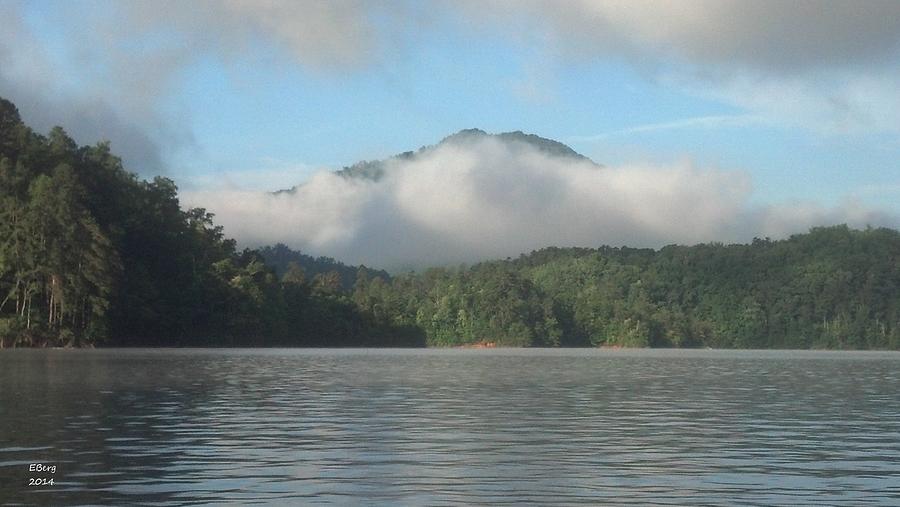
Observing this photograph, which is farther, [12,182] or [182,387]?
[12,182]

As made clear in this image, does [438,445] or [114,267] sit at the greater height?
[114,267]

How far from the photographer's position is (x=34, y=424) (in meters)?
29.7

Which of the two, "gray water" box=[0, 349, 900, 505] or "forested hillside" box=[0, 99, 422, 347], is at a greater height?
"forested hillside" box=[0, 99, 422, 347]

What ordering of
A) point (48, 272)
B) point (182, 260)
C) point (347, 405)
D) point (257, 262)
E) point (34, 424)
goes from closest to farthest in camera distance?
point (34, 424) → point (347, 405) → point (48, 272) → point (182, 260) → point (257, 262)

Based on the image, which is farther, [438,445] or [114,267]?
[114,267]

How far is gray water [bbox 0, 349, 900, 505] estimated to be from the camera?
19953 mm

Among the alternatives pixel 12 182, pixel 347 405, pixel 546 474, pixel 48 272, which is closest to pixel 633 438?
pixel 546 474

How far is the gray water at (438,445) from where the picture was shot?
20.0m

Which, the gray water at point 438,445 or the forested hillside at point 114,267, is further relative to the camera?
the forested hillside at point 114,267

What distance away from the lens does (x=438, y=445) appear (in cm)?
2698

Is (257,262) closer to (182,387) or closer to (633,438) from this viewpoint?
(182,387)

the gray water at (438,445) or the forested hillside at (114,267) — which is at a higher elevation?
the forested hillside at (114,267)

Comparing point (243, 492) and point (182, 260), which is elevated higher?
point (182, 260)

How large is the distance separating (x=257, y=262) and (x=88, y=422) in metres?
144
